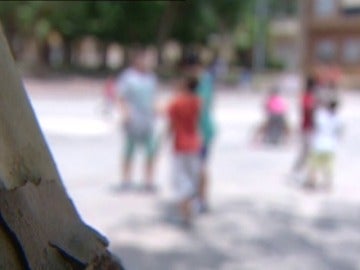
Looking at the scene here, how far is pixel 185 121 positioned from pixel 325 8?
113 ft

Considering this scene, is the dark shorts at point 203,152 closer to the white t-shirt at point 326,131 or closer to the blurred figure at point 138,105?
the blurred figure at point 138,105

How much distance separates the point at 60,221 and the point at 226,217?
18.9ft

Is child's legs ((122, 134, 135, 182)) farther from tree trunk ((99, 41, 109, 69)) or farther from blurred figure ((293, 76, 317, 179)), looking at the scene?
tree trunk ((99, 41, 109, 69))

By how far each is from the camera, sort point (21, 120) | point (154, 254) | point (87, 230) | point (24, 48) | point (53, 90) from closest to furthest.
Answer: point (21, 120), point (87, 230), point (154, 254), point (53, 90), point (24, 48)

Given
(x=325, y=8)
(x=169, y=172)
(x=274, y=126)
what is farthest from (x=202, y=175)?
(x=325, y=8)

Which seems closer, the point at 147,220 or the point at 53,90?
the point at 147,220

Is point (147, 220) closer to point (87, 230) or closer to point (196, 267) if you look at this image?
point (196, 267)

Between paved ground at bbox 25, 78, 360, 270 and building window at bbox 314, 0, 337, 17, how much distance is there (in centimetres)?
2692

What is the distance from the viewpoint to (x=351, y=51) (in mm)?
40469

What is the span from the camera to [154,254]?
19.1ft

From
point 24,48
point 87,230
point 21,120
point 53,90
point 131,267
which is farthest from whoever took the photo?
point 24,48

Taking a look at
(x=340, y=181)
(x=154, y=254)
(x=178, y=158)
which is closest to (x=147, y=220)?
(x=178, y=158)

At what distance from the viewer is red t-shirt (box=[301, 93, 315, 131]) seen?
9.27m

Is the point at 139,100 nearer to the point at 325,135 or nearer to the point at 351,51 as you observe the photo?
the point at 325,135
